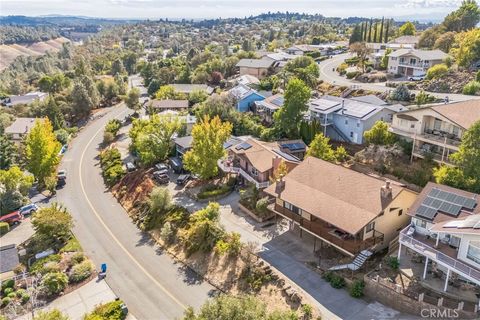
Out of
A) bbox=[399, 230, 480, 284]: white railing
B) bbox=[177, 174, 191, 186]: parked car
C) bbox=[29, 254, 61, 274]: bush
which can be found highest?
bbox=[399, 230, 480, 284]: white railing

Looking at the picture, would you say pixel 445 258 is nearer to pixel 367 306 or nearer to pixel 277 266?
pixel 367 306

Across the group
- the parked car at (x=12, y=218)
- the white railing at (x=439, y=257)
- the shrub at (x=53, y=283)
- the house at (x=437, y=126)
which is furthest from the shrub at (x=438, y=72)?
the parked car at (x=12, y=218)

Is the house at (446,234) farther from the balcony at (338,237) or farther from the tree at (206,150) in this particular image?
the tree at (206,150)

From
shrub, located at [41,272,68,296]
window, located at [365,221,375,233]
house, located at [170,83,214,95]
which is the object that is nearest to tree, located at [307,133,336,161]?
window, located at [365,221,375,233]

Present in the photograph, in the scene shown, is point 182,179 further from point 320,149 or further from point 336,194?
point 336,194

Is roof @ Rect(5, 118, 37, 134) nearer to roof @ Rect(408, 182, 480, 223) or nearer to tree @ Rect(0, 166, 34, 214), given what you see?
tree @ Rect(0, 166, 34, 214)

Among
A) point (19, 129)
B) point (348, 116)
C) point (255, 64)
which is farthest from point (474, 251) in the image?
point (255, 64)
